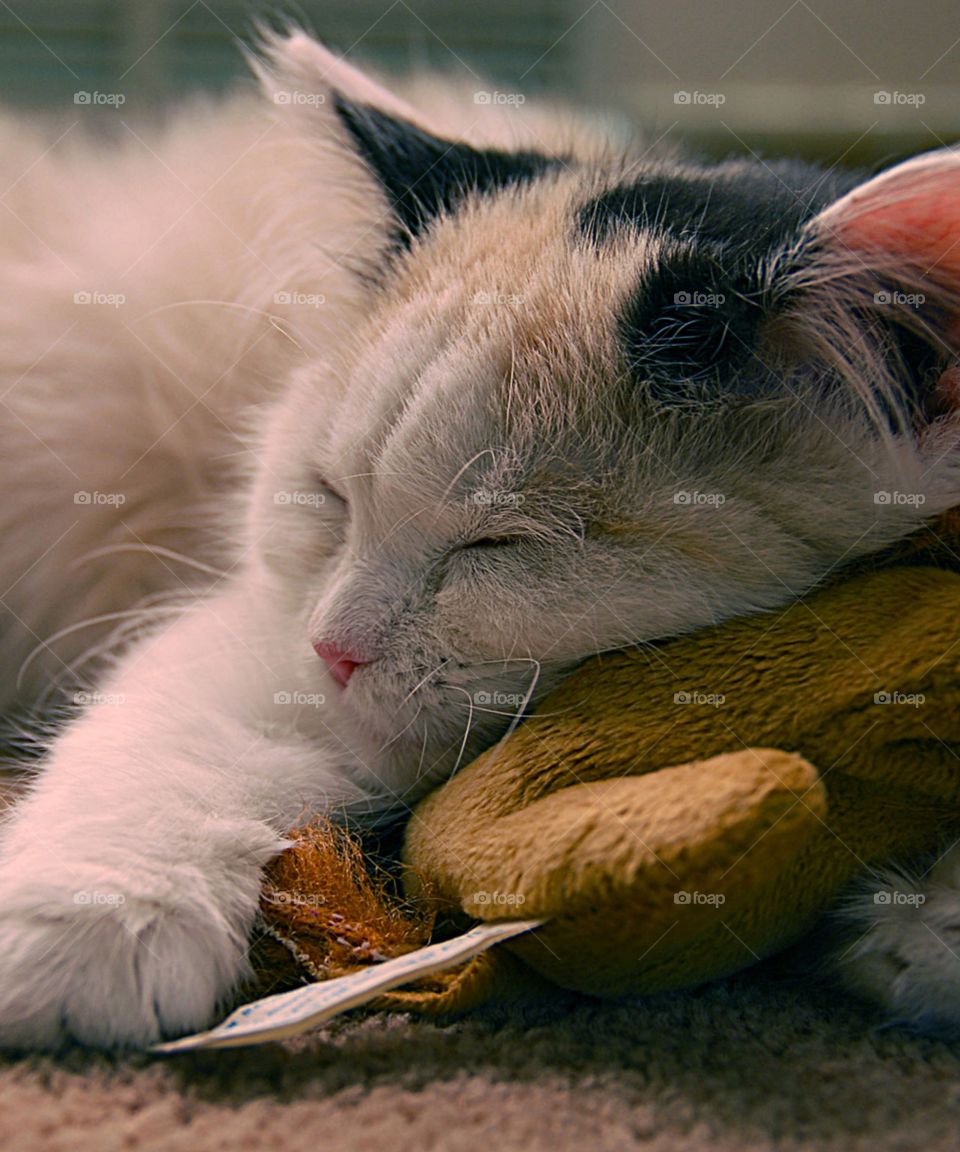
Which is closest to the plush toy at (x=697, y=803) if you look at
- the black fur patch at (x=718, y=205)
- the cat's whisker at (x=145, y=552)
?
the black fur patch at (x=718, y=205)

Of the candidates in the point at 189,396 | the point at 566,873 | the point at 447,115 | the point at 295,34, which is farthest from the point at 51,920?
the point at 447,115

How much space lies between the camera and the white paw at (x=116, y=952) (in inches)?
21.3

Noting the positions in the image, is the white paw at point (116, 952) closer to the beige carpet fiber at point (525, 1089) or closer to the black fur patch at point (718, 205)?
the beige carpet fiber at point (525, 1089)

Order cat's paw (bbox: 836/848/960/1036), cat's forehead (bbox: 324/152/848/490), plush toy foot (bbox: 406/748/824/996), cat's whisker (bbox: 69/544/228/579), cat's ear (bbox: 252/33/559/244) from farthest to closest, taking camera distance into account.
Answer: cat's whisker (bbox: 69/544/228/579), cat's ear (bbox: 252/33/559/244), cat's forehead (bbox: 324/152/848/490), cat's paw (bbox: 836/848/960/1036), plush toy foot (bbox: 406/748/824/996)

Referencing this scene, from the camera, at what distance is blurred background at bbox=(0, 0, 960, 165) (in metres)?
1.13

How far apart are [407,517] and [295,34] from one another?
1.92 ft

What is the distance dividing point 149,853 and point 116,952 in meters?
0.07

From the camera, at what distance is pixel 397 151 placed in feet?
3.15

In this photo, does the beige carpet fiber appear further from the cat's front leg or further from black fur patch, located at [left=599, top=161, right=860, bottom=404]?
black fur patch, located at [left=599, top=161, right=860, bottom=404]

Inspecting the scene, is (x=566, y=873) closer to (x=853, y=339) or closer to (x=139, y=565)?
(x=853, y=339)

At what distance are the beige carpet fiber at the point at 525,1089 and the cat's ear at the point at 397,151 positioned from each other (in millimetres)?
734

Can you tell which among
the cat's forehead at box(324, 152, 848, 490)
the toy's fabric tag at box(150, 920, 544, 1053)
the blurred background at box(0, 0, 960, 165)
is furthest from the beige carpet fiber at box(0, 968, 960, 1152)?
the blurred background at box(0, 0, 960, 165)

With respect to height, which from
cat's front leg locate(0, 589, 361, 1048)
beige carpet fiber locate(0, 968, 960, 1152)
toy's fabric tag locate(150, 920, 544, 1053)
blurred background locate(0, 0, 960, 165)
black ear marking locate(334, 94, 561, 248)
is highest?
blurred background locate(0, 0, 960, 165)

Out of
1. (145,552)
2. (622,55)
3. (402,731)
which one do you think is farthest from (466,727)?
(622,55)
